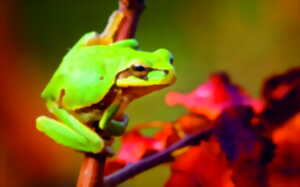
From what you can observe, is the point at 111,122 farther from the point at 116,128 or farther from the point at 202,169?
the point at 202,169

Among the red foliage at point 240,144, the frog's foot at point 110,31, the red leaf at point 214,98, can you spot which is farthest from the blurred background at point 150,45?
the frog's foot at point 110,31

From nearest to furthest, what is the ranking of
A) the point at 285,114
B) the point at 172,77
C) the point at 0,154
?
the point at 172,77, the point at 285,114, the point at 0,154

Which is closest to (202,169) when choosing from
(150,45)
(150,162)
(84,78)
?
(150,162)

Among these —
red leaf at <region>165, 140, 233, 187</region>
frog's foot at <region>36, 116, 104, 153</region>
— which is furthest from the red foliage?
frog's foot at <region>36, 116, 104, 153</region>

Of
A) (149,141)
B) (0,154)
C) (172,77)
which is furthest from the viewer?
(0,154)

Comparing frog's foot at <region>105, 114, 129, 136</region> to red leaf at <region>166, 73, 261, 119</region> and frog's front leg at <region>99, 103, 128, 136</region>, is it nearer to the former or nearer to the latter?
frog's front leg at <region>99, 103, 128, 136</region>

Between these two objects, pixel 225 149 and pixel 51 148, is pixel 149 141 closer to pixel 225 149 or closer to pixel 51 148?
pixel 225 149

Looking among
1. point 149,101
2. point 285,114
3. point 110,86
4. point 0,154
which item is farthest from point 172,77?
point 0,154
